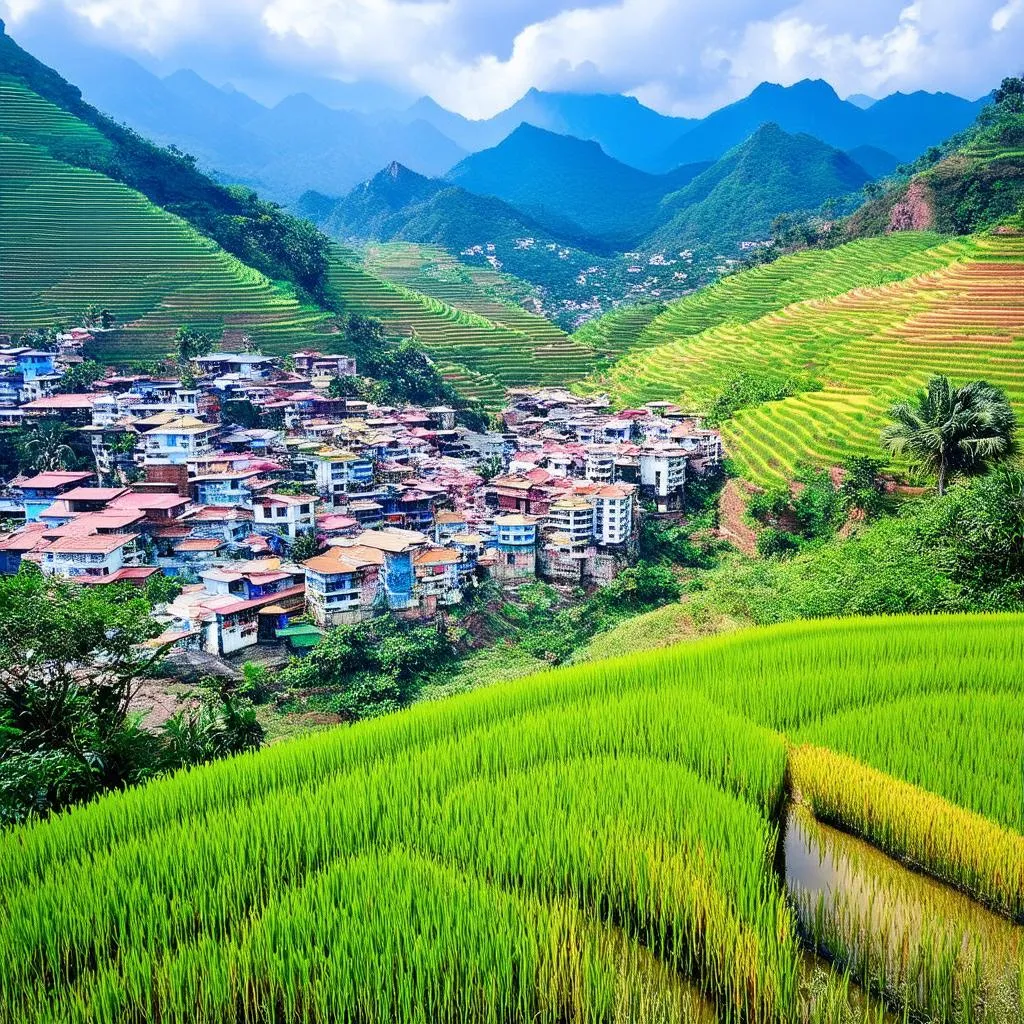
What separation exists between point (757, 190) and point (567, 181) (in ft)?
154

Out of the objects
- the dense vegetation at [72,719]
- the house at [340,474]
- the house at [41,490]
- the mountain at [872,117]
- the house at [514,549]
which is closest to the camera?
the dense vegetation at [72,719]

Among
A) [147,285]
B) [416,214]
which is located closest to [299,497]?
[147,285]

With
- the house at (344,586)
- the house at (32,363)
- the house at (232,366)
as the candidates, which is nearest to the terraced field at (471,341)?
the house at (232,366)

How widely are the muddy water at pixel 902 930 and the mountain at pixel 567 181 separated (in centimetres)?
10761

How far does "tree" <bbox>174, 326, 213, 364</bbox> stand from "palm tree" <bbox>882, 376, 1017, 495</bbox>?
25006 mm

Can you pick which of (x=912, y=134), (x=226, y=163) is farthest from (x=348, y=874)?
(x=912, y=134)

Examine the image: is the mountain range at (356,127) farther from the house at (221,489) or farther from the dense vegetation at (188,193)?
the house at (221,489)

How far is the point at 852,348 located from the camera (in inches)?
1101

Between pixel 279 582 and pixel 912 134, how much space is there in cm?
18115

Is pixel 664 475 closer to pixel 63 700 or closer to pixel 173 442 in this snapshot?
A: pixel 173 442

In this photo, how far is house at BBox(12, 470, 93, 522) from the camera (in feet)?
66.2

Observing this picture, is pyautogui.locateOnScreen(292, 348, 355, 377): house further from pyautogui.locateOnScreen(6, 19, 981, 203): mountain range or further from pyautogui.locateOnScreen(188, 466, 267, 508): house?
pyautogui.locateOnScreen(6, 19, 981, 203): mountain range

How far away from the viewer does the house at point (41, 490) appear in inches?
795

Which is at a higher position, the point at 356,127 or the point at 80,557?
the point at 356,127
